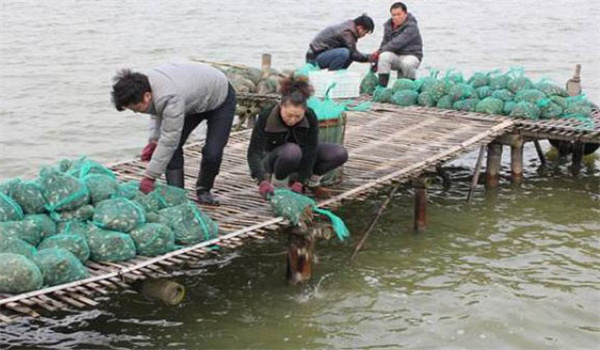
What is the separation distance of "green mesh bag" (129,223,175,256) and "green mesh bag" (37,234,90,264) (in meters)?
0.35

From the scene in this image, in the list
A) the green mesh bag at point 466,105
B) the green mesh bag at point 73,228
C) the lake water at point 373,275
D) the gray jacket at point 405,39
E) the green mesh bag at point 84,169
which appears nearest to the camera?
the green mesh bag at point 73,228

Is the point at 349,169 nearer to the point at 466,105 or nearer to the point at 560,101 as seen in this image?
the point at 466,105

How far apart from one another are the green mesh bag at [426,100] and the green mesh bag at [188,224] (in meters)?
5.55

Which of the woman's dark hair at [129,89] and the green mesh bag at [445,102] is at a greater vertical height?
the woman's dark hair at [129,89]

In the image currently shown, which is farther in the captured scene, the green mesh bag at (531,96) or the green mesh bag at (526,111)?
the green mesh bag at (531,96)

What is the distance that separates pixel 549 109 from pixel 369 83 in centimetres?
252

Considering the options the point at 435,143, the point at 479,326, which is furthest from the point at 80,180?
the point at 435,143

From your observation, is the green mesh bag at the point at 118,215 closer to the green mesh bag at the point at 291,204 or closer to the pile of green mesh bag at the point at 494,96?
the green mesh bag at the point at 291,204

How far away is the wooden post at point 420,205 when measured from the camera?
28.1 ft

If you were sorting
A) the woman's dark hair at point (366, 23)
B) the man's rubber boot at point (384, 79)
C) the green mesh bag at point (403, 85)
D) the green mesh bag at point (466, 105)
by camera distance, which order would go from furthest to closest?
the man's rubber boot at point (384, 79) < the green mesh bag at point (403, 85) < the green mesh bag at point (466, 105) < the woman's dark hair at point (366, 23)

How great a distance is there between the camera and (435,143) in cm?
937

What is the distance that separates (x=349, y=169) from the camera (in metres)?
8.28

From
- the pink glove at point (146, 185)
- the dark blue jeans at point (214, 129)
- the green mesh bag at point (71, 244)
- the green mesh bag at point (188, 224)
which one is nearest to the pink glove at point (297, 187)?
the dark blue jeans at point (214, 129)

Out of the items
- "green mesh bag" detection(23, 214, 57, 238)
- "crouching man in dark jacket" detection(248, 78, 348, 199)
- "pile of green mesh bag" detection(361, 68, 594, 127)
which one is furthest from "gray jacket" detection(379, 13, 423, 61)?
"green mesh bag" detection(23, 214, 57, 238)
